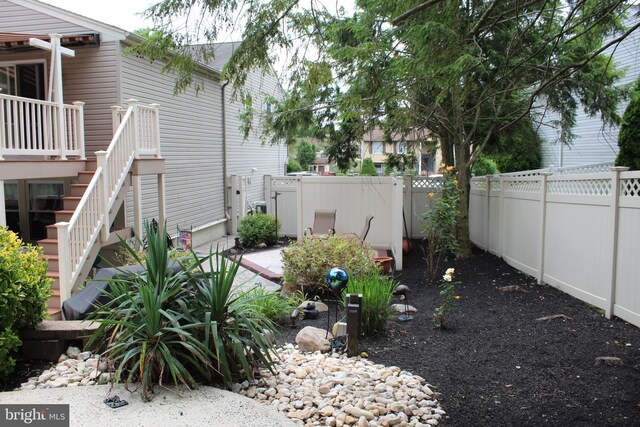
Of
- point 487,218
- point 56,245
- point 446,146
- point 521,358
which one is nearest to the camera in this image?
point 521,358

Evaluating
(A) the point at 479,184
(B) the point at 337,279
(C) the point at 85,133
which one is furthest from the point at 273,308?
(A) the point at 479,184

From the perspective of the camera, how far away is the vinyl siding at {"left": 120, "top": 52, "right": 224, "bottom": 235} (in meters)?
10.9

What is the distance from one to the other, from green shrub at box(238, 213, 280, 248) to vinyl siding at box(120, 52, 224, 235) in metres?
1.41

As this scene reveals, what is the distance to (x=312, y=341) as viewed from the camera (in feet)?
16.6

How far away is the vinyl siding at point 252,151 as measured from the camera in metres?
15.8

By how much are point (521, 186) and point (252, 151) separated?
11.3 meters

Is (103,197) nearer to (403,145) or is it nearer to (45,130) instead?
(45,130)

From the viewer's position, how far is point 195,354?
3.85m

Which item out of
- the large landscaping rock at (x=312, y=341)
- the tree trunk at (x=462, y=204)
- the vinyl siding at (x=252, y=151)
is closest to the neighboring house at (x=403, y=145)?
the tree trunk at (x=462, y=204)

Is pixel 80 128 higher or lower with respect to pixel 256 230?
higher

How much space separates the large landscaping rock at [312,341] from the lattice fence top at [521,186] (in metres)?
4.47

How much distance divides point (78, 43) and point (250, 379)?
8.40m

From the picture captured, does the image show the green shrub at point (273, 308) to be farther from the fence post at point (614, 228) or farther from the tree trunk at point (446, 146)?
the tree trunk at point (446, 146)

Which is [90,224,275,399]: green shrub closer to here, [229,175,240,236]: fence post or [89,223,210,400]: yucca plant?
[89,223,210,400]: yucca plant
